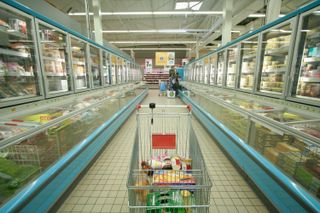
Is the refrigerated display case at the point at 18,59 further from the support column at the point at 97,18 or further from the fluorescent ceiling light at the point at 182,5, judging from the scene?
the fluorescent ceiling light at the point at 182,5

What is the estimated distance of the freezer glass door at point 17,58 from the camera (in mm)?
1963

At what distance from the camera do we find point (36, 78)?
2254 millimetres

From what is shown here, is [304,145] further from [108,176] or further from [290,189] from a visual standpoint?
[108,176]

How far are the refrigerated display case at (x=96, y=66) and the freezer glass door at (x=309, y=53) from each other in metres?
4.38

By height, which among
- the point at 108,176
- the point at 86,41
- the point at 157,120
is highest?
the point at 86,41

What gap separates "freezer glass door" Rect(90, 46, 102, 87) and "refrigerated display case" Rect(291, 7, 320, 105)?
437cm

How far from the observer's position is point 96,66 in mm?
4754

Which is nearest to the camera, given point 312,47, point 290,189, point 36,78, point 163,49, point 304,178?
point 290,189

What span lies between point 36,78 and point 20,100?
44 centimetres

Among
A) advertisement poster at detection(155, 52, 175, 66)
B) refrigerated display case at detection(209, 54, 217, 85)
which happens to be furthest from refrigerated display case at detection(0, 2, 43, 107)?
advertisement poster at detection(155, 52, 175, 66)

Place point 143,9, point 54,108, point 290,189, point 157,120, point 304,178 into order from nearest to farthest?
point 290,189 < point 304,178 < point 54,108 < point 157,120 < point 143,9

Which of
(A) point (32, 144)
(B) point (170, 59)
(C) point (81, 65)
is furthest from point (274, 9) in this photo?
(B) point (170, 59)

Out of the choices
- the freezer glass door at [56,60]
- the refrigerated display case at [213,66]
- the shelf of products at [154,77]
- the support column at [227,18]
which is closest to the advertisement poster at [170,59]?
the shelf of products at [154,77]

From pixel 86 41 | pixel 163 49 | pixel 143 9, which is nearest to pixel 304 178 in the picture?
pixel 86 41
